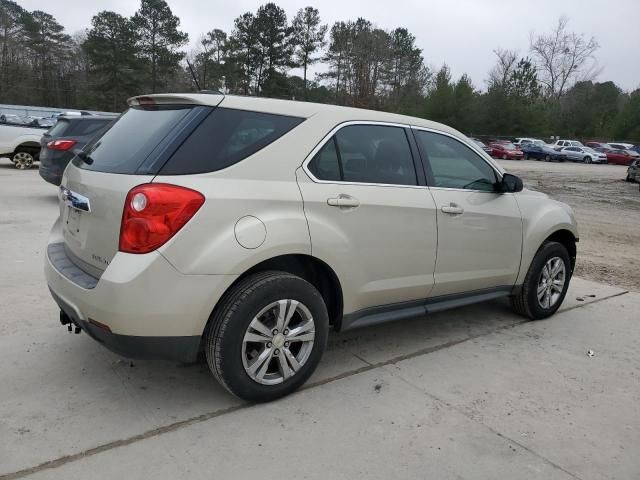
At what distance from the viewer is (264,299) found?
9.53 feet

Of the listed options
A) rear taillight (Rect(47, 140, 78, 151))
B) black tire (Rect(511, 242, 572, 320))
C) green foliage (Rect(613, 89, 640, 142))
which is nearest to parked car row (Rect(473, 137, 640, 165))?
green foliage (Rect(613, 89, 640, 142))

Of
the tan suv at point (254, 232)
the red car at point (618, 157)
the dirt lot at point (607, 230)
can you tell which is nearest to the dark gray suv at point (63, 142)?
the tan suv at point (254, 232)

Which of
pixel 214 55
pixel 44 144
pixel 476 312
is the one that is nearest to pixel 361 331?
pixel 476 312

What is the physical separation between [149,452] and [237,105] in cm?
188

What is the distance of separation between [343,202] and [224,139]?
0.79 metres

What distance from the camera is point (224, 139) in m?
2.95

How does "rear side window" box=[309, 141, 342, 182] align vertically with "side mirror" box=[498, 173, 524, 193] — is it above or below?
above

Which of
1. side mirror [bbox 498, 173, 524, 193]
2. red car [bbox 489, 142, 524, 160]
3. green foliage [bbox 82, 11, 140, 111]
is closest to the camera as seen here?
side mirror [bbox 498, 173, 524, 193]

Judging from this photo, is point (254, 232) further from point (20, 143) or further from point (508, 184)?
point (20, 143)

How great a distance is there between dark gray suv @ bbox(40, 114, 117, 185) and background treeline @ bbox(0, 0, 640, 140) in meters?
38.2

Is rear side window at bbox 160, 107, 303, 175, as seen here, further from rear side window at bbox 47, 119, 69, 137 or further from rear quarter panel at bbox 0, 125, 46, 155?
rear quarter panel at bbox 0, 125, 46, 155

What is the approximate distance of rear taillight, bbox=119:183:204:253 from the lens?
2.65 meters

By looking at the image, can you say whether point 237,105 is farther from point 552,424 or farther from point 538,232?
point 538,232

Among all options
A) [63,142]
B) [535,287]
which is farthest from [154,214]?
[63,142]
